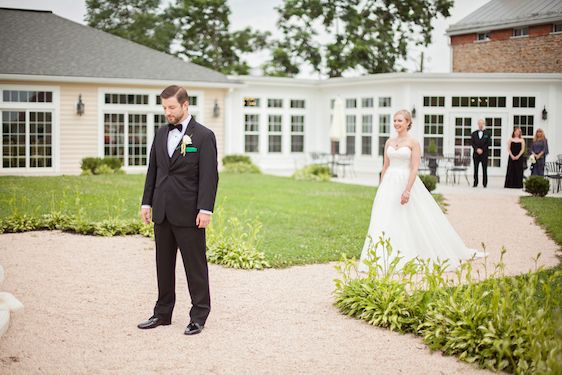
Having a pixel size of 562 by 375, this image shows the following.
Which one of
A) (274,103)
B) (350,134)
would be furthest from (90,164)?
(350,134)

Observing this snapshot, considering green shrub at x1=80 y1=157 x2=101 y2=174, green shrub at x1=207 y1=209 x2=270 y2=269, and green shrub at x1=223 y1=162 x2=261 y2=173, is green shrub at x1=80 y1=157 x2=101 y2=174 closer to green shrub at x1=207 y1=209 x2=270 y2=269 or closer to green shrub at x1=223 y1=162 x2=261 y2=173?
green shrub at x1=223 y1=162 x2=261 y2=173

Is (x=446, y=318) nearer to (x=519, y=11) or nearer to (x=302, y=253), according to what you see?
(x=302, y=253)

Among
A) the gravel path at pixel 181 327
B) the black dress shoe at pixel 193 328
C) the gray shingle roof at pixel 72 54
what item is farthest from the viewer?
the gray shingle roof at pixel 72 54

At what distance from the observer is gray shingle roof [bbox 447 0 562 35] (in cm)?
1373

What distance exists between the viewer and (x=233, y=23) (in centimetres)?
3506

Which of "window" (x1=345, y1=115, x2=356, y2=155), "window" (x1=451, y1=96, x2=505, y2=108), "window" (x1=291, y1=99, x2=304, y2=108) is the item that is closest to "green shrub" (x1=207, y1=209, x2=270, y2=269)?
"window" (x1=451, y1=96, x2=505, y2=108)

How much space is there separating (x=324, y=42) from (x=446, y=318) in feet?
98.8

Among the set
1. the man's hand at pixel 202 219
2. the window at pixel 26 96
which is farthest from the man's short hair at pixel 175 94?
the window at pixel 26 96

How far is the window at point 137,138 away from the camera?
22609 millimetres

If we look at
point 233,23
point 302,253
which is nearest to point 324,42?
point 233,23

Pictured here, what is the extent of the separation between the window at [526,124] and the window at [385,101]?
13.4 ft

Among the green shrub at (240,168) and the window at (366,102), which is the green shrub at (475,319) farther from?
the window at (366,102)

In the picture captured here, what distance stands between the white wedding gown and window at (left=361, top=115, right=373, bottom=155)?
16.3 meters

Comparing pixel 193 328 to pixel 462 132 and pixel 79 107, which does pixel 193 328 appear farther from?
pixel 462 132
